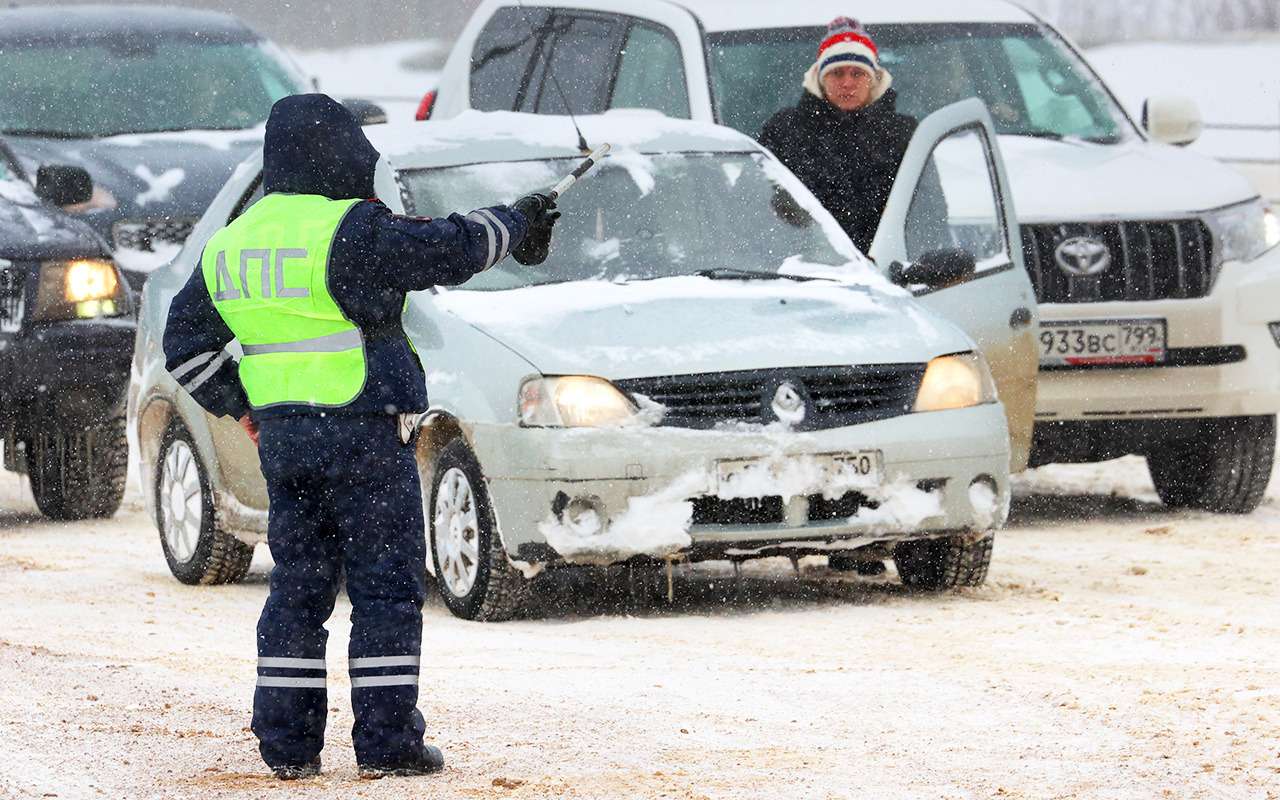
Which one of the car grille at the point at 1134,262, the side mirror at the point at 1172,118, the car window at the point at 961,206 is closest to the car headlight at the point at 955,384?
the car window at the point at 961,206

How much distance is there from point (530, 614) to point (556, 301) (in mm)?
974

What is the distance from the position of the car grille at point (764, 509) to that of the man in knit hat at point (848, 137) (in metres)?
2.26

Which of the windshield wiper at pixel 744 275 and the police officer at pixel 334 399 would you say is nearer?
the police officer at pixel 334 399

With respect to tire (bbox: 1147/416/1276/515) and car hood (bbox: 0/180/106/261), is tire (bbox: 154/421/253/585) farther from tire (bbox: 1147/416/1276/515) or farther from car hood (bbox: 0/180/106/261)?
tire (bbox: 1147/416/1276/515)

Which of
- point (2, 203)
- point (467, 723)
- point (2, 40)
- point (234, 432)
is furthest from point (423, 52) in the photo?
point (467, 723)

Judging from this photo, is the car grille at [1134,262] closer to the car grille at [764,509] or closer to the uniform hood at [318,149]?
the car grille at [764,509]

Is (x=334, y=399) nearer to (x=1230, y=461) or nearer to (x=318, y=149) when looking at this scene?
(x=318, y=149)

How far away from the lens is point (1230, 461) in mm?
11617

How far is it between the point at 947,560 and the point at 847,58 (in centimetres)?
234

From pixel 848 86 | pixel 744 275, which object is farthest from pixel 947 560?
pixel 848 86

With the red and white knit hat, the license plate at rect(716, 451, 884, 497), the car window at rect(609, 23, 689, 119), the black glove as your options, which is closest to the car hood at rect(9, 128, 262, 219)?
the car window at rect(609, 23, 689, 119)

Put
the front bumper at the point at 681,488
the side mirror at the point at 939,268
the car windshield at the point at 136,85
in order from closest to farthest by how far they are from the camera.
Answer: the front bumper at the point at 681,488 < the side mirror at the point at 939,268 < the car windshield at the point at 136,85

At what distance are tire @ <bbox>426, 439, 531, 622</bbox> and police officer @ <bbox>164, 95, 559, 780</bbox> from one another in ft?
7.72

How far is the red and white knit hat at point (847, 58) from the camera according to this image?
10.6 m
